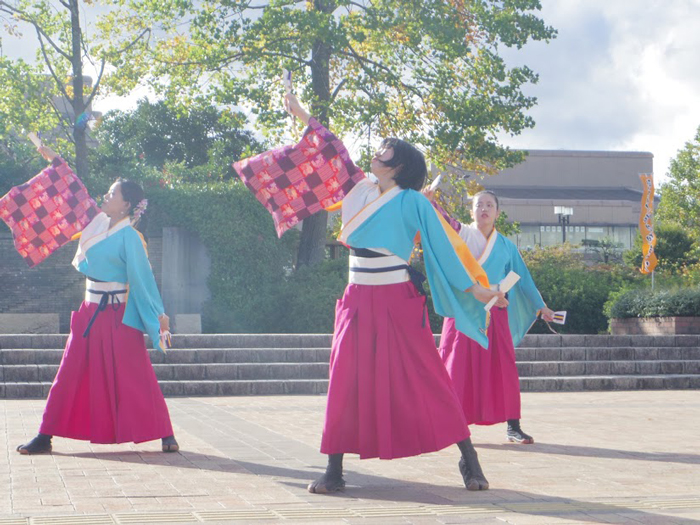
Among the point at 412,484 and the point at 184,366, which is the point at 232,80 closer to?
the point at 184,366

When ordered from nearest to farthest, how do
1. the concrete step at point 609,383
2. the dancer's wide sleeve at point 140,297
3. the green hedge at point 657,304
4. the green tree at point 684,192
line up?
the dancer's wide sleeve at point 140,297 → the concrete step at point 609,383 → the green hedge at point 657,304 → the green tree at point 684,192

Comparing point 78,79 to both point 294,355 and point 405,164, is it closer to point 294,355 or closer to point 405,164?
point 294,355

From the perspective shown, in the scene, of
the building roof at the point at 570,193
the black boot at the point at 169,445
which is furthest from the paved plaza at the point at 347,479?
the building roof at the point at 570,193

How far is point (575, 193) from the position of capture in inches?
2456

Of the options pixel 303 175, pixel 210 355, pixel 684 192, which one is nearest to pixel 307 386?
pixel 210 355

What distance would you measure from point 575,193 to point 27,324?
4794 centimetres

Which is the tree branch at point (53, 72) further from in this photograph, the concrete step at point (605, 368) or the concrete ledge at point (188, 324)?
the concrete step at point (605, 368)

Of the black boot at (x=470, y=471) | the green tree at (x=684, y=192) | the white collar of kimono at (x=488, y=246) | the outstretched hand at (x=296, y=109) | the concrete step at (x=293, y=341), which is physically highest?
the green tree at (x=684, y=192)

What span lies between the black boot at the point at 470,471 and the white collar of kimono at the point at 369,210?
50.6 inches

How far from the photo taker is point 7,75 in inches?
901

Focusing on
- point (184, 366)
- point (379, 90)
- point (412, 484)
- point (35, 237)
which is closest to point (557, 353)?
point (184, 366)

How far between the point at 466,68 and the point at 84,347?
15653 millimetres

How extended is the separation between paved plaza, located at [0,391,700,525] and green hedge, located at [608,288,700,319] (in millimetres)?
8088

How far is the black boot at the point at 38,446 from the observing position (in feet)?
23.1
